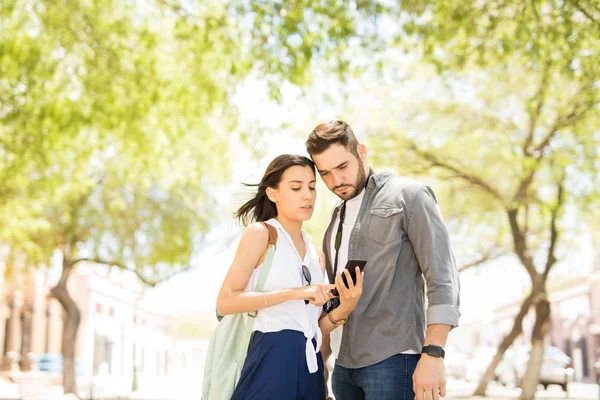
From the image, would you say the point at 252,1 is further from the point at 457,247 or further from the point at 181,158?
the point at 457,247

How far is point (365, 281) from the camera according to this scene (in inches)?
136

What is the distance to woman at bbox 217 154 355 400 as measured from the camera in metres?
3.19

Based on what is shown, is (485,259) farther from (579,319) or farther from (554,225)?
(579,319)

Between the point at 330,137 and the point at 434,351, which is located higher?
the point at 330,137

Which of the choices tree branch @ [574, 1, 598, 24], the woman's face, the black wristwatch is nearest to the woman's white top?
the woman's face

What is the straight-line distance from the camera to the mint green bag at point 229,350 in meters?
3.25

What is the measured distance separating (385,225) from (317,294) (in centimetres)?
54

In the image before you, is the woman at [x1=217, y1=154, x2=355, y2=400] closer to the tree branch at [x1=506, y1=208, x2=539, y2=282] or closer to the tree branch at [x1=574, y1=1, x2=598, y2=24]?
the tree branch at [x1=574, y1=1, x2=598, y2=24]

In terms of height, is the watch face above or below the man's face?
below

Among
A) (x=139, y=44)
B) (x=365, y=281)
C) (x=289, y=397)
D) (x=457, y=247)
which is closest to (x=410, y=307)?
(x=365, y=281)

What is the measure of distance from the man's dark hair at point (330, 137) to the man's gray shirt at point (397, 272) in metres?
0.31

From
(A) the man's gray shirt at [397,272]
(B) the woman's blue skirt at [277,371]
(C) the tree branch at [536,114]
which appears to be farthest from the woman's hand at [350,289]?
(C) the tree branch at [536,114]

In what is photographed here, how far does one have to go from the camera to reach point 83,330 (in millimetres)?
50938

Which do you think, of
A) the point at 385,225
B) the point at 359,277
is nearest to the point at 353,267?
the point at 359,277
